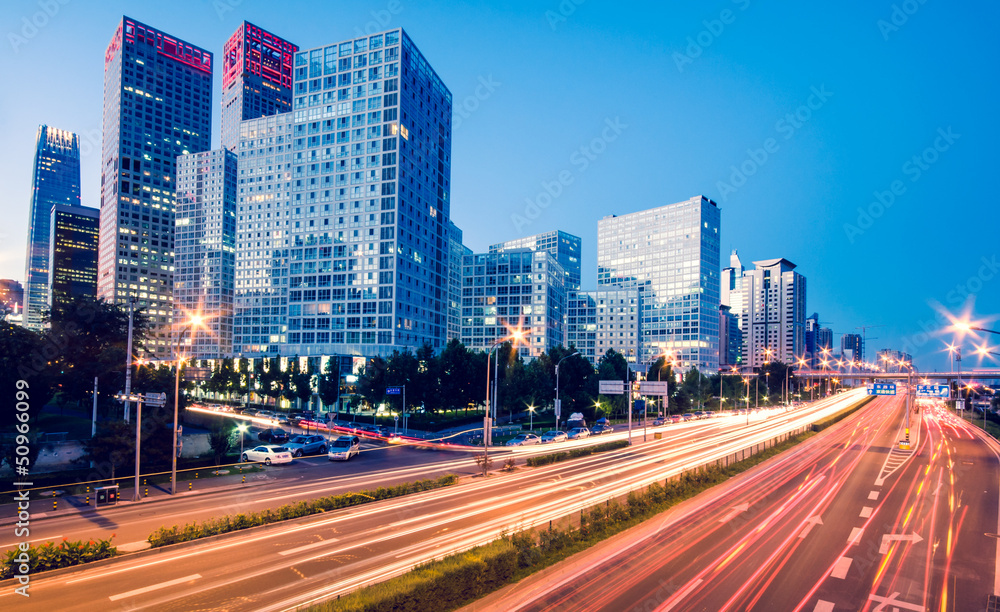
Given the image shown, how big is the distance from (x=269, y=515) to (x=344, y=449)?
19.9 meters

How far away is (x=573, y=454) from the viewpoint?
4331cm

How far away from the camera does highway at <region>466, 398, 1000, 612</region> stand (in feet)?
50.5

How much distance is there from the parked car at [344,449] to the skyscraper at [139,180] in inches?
6841

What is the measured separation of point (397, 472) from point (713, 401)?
3869 inches

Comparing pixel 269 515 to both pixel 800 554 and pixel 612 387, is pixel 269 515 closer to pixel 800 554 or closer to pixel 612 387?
pixel 800 554

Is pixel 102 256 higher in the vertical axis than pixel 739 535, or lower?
higher

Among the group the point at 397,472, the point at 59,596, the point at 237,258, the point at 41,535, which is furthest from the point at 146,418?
the point at 237,258

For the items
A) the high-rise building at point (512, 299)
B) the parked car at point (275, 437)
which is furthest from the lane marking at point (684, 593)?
the high-rise building at point (512, 299)

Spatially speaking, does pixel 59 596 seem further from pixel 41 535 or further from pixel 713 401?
pixel 713 401

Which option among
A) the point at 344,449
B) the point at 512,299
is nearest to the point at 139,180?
the point at 512,299

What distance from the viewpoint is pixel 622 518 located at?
2220cm

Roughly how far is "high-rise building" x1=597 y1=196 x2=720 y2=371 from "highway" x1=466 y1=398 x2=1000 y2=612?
14704 centimetres

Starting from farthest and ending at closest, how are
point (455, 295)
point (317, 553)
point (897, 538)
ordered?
point (455, 295), point (897, 538), point (317, 553)

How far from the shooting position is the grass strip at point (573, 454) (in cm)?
3954
